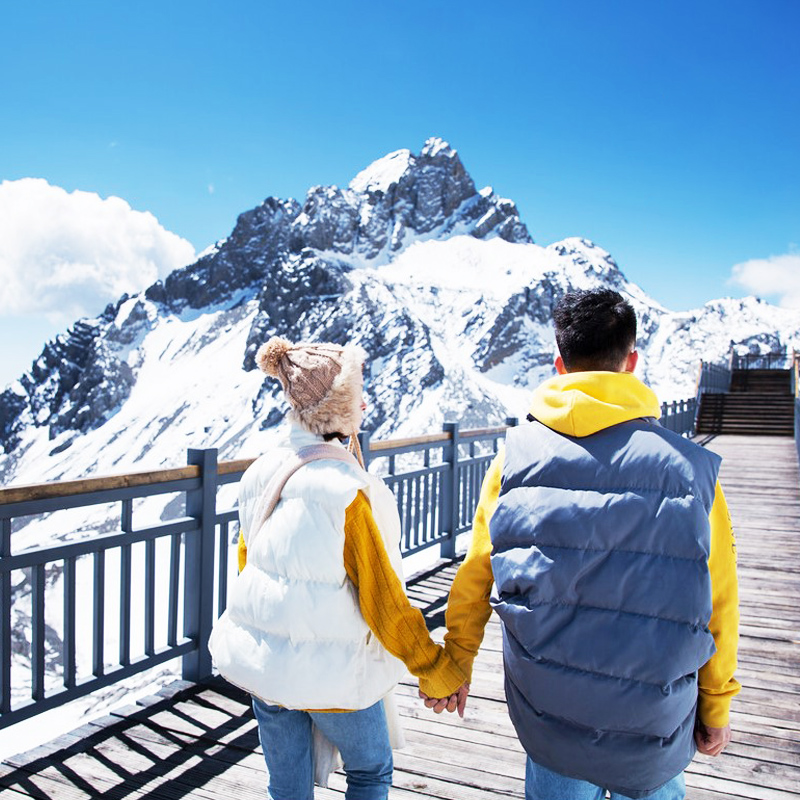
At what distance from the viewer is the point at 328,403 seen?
172 centimetres

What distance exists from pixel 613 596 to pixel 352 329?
12992cm

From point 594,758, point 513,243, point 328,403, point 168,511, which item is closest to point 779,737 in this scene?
point 594,758

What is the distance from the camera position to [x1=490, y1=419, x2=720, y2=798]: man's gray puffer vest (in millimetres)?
1344

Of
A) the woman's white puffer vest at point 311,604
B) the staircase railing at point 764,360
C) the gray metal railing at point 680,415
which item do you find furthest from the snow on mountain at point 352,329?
the woman's white puffer vest at point 311,604

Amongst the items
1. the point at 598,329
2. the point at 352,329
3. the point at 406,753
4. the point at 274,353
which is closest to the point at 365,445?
the point at 406,753

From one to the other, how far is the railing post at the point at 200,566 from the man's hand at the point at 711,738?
8.51 feet

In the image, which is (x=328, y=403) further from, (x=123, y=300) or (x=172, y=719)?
(x=123, y=300)

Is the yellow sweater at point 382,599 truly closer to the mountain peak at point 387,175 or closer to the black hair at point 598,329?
the black hair at point 598,329

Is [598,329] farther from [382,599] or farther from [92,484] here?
[92,484]

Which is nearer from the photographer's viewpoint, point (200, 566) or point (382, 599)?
point (382, 599)

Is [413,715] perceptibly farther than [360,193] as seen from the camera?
No

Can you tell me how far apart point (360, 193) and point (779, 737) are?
191 meters

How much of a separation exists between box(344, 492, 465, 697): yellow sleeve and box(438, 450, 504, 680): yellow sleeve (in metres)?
0.07

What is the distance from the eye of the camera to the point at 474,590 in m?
1.66
